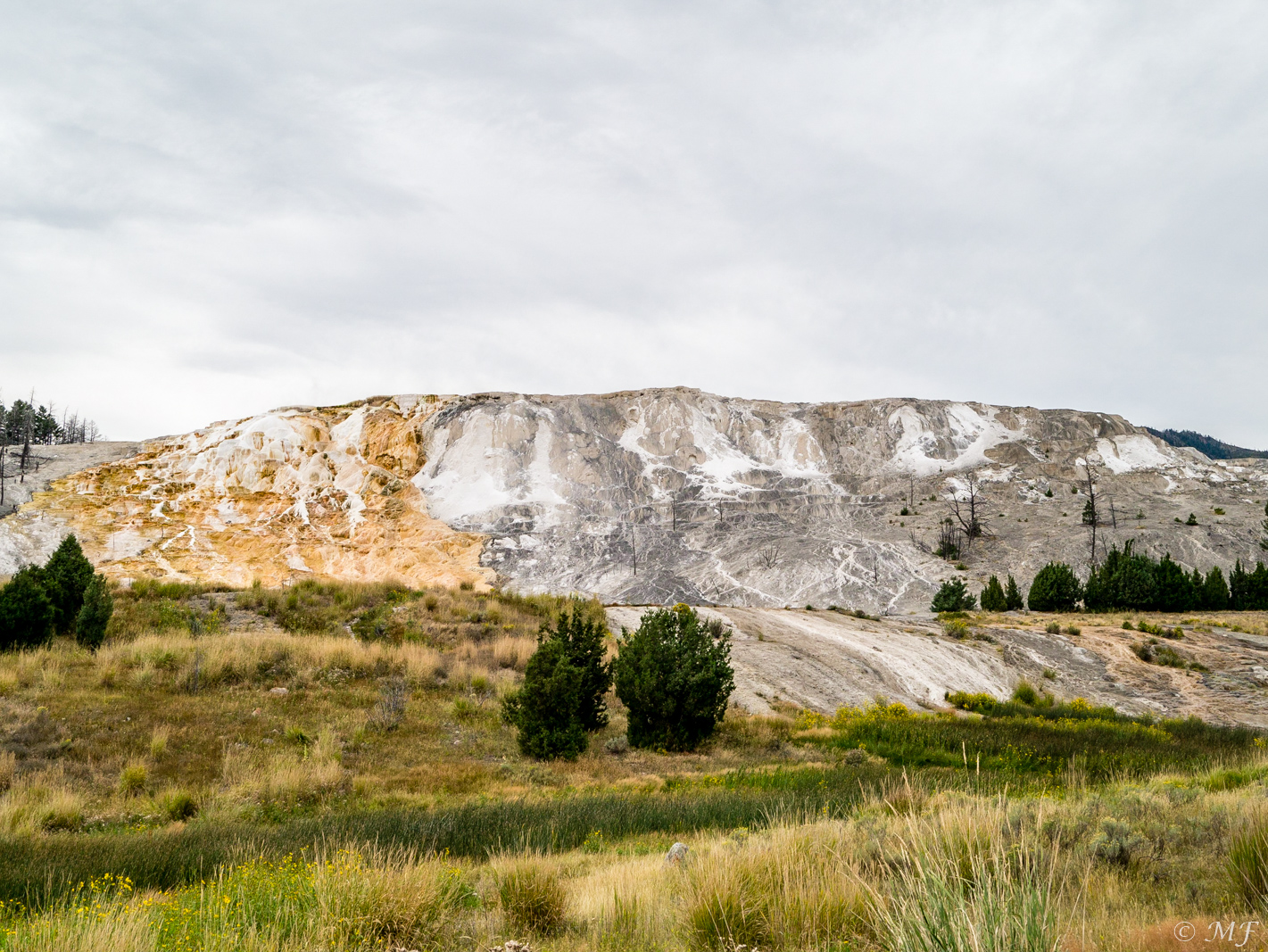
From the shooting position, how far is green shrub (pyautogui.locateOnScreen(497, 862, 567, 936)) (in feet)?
15.7

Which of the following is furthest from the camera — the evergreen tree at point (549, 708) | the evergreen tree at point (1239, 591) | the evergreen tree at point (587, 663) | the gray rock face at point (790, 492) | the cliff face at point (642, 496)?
the gray rock face at point (790, 492)

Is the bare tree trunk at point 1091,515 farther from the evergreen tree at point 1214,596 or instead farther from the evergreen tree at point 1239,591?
the evergreen tree at point 1239,591

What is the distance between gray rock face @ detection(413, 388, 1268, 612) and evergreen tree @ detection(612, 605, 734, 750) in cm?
3135

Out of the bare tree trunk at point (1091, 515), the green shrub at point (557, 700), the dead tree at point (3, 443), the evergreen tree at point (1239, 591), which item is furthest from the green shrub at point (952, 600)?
the dead tree at point (3, 443)

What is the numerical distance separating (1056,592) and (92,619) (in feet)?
139

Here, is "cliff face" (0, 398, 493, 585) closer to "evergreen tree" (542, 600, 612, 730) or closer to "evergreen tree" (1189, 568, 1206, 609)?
"evergreen tree" (542, 600, 612, 730)

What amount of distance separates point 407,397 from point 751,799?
→ 6831 cm

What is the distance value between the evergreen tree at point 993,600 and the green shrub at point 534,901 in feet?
133

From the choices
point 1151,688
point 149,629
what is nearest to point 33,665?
point 149,629

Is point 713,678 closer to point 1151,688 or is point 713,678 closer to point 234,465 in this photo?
point 1151,688

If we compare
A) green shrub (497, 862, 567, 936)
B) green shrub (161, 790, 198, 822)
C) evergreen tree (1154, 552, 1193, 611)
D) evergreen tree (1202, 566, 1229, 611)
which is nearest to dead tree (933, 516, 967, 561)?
evergreen tree (1154, 552, 1193, 611)

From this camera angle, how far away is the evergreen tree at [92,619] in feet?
49.1

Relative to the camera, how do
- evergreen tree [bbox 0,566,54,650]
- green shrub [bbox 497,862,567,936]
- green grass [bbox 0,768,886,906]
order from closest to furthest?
green shrub [bbox 497,862,567,936], green grass [bbox 0,768,886,906], evergreen tree [bbox 0,566,54,650]

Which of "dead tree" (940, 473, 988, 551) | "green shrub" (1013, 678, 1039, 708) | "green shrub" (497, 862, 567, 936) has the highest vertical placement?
"dead tree" (940, 473, 988, 551)
